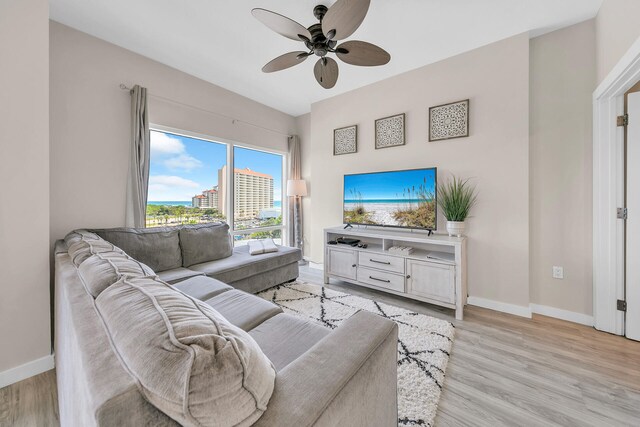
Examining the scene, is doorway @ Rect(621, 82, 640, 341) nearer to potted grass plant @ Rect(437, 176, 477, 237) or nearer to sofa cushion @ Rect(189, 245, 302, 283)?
potted grass plant @ Rect(437, 176, 477, 237)

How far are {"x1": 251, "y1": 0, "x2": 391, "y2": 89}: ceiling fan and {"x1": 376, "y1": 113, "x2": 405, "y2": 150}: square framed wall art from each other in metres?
1.18

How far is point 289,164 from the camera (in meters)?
4.63

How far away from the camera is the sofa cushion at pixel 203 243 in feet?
8.82

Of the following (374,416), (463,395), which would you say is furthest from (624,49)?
(374,416)

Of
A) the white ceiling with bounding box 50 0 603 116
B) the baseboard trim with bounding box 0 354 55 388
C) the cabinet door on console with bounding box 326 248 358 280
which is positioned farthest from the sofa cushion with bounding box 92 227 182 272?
the white ceiling with bounding box 50 0 603 116

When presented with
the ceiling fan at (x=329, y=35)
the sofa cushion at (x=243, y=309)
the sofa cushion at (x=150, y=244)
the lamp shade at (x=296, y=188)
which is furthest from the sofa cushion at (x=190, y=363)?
the lamp shade at (x=296, y=188)

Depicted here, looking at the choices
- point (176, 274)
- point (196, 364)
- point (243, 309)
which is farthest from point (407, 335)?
point (176, 274)

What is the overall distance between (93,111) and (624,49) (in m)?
4.40

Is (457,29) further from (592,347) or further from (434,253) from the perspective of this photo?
(592,347)

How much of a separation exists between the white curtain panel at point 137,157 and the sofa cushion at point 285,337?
2169mm

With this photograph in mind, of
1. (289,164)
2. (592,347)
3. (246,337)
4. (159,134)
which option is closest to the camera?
(246,337)

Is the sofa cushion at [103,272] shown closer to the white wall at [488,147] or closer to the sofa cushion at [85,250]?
the sofa cushion at [85,250]

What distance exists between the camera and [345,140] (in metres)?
3.73

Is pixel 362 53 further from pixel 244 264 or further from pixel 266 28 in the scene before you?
pixel 244 264
